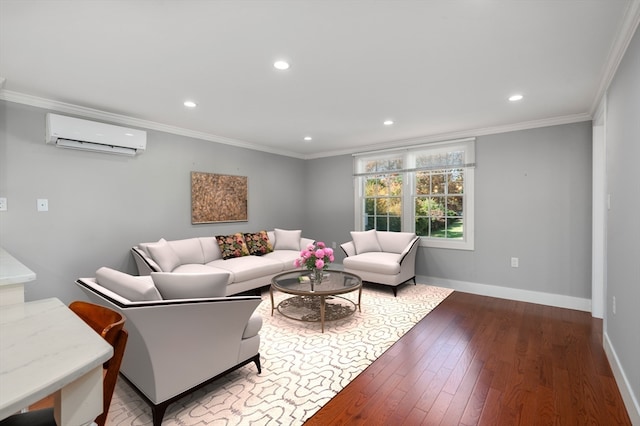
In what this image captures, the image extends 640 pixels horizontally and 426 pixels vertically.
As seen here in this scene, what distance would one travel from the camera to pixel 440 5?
1754mm

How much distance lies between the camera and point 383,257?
4.65m

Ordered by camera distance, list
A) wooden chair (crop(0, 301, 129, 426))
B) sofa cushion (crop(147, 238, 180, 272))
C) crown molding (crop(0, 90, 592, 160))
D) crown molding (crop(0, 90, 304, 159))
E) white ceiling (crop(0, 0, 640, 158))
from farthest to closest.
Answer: sofa cushion (crop(147, 238, 180, 272))
crown molding (crop(0, 90, 592, 160))
crown molding (crop(0, 90, 304, 159))
white ceiling (crop(0, 0, 640, 158))
wooden chair (crop(0, 301, 129, 426))

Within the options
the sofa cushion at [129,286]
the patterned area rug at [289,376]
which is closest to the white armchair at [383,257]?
the patterned area rug at [289,376]

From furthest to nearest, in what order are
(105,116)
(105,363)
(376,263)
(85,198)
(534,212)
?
(376,263) → (534,212) → (105,116) → (85,198) → (105,363)

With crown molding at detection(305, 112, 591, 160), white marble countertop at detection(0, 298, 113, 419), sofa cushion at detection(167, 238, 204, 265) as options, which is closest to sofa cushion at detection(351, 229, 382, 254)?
crown molding at detection(305, 112, 591, 160)

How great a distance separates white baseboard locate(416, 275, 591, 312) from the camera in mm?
3847

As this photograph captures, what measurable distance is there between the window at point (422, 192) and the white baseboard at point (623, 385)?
2200 mm

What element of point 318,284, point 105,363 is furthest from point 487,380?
point 105,363

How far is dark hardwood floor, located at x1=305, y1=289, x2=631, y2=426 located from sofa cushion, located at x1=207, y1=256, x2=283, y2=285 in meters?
2.10

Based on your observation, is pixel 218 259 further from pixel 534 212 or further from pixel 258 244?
pixel 534 212

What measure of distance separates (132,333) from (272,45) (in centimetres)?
207

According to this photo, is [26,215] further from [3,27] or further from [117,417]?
[117,417]

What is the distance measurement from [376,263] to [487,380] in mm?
2239

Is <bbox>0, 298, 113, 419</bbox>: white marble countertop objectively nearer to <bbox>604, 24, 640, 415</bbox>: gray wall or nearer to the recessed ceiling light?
the recessed ceiling light
